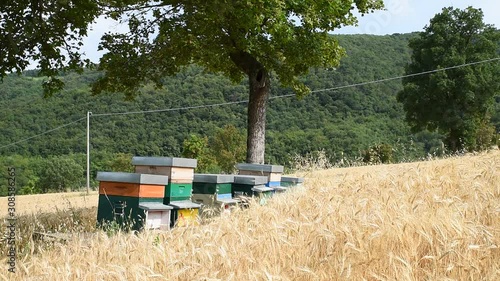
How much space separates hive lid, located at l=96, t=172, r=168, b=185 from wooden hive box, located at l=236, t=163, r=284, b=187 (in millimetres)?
3392

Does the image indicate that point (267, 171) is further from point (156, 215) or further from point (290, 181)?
point (156, 215)

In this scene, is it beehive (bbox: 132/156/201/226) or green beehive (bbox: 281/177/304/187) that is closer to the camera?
beehive (bbox: 132/156/201/226)

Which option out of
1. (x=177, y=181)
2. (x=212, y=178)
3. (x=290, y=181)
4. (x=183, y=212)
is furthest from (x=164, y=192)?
(x=290, y=181)

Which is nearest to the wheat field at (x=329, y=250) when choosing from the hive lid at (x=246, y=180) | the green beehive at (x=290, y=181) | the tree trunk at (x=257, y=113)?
the hive lid at (x=246, y=180)

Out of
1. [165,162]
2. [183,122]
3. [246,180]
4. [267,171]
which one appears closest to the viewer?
[165,162]

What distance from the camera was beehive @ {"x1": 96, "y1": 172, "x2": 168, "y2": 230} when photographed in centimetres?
866

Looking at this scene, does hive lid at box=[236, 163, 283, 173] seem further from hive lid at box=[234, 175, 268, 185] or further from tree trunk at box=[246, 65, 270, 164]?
tree trunk at box=[246, 65, 270, 164]

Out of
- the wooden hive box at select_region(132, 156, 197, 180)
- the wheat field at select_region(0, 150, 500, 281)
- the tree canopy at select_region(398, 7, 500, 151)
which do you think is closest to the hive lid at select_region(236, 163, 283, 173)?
the wooden hive box at select_region(132, 156, 197, 180)

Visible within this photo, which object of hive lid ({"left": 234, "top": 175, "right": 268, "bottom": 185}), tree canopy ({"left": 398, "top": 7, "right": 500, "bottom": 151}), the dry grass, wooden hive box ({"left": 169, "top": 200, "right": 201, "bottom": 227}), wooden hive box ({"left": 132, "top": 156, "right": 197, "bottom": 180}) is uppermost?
tree canopy ({"left": 398, "top": 7, "right": 500, "bottom": 151})

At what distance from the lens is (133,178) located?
341 inches

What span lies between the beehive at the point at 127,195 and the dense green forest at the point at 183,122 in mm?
63930

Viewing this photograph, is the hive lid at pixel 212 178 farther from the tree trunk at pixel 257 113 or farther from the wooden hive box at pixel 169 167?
the tree trunk at pixel 257 113

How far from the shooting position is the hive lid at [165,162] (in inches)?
370

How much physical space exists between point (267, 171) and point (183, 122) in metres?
71.3
